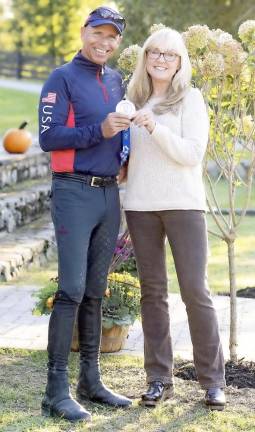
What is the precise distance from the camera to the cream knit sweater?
442 cm

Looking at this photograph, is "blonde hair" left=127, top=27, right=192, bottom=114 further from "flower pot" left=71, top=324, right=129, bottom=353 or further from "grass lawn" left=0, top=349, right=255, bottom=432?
"flower pot" left=71, top=324, right=129, bottom=353

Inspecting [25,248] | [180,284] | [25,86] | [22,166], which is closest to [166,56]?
[180,284]

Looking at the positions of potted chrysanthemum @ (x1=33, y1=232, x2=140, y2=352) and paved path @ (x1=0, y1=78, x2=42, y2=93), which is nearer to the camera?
potted chrysanthemum @ (x1=33, y1=232, x2=140, y2=352)

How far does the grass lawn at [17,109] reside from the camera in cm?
1866

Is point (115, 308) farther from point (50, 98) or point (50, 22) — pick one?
point (50, 22)

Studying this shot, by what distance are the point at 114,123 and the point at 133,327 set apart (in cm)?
267

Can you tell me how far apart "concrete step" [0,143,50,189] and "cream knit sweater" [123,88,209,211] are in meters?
6.63

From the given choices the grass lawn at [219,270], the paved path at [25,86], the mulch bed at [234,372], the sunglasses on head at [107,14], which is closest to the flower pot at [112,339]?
the mulch bed at [234,372]

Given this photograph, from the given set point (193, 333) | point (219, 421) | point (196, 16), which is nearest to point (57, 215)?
point (193, 333)

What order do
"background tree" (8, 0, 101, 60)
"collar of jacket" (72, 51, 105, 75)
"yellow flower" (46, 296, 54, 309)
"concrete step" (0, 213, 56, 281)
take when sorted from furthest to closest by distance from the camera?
1. "background tree" (8, 0, 101, 60)
2. "concrete step" (0, 213, 56, 281)
3. "yellow flower" (46, 296, 54, 309)
4. "collar of jacket" (72, 51, 105, 75)

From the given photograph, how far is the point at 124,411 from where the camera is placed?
469cm

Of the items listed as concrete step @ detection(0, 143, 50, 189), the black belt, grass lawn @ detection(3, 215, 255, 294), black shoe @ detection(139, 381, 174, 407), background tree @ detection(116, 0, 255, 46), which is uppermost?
background tree @ detection(116, 0, 255, 46)

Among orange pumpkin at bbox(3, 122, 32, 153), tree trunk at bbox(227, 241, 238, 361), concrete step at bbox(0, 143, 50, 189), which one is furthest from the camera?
orange pumpkin at bbox(3, 122, 32, 153)

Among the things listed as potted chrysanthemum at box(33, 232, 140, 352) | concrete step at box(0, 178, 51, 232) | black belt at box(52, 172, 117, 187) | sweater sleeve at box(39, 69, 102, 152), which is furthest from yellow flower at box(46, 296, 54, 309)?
concrete step at box(0, 178, 51, 232)
